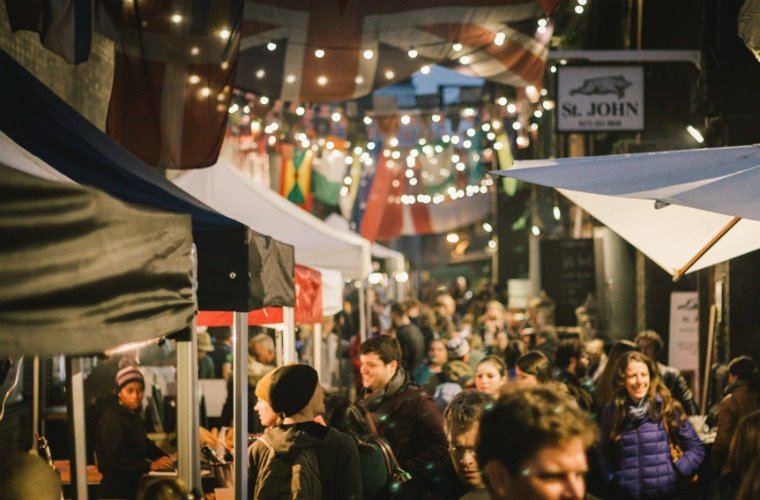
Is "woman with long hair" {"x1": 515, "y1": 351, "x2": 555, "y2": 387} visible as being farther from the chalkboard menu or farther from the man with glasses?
the chalkboard menu

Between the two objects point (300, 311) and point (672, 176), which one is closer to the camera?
point (672, 176)

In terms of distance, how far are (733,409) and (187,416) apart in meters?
4.82

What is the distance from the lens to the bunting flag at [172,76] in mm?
7590

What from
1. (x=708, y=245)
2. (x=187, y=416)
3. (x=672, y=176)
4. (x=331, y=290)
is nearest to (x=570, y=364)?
(x=331, y=290)

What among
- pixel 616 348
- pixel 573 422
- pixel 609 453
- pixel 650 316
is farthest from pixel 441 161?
pixel 573 422

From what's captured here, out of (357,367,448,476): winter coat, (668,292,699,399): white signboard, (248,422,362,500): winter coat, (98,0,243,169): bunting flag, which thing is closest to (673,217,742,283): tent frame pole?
(357,367,448,476): winter coat

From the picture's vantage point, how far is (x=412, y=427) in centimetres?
677

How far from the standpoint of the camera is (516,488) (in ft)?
8.75

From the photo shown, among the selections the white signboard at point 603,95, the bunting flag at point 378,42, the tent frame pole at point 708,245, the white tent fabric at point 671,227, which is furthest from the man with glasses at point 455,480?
the white signboard at point 603,95

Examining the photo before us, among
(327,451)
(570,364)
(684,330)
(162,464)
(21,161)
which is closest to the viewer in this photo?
(21,161)

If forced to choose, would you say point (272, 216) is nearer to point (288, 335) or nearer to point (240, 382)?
point (288, 335)

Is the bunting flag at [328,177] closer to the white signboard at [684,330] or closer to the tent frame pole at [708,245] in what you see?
the white signboard at [684,330]

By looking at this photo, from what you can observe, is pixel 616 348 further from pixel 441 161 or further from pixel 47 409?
pixel 441 161

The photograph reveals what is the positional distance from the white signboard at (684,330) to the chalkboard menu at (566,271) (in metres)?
4.44
